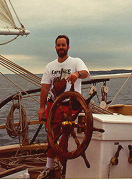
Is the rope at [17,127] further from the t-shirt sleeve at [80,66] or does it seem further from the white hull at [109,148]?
the white hull at [109,148]

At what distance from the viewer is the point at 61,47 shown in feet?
11.9

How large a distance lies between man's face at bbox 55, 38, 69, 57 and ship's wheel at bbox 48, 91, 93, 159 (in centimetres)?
49

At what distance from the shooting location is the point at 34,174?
426 centimetres

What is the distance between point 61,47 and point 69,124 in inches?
34.6

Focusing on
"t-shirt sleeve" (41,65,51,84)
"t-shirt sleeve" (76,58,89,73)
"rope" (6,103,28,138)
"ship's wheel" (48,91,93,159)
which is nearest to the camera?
"ship's wheel" (48,91,93,159)

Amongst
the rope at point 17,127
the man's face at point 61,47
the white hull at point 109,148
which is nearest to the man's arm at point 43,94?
the man's face at point 61,47

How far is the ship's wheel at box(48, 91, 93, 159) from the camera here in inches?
120

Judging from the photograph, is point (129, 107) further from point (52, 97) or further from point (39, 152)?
point (52, 97)

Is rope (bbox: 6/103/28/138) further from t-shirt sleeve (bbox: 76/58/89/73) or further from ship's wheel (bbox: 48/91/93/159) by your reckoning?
t-shirt sleeve (bbox: 76/58/89/73)

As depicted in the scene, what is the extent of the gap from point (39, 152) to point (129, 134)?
8.28 ft

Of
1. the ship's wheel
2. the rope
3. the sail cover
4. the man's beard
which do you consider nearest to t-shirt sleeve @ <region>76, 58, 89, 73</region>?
the man's beard

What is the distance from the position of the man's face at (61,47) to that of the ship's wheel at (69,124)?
0.49m

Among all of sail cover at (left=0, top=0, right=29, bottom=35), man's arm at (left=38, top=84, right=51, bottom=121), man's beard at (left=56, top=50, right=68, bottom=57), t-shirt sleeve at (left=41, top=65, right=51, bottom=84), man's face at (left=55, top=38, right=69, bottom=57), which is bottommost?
man's arm at (left=38, top=84, right=51, bottom=121)

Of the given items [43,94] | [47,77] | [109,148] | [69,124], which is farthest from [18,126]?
[109,148]
